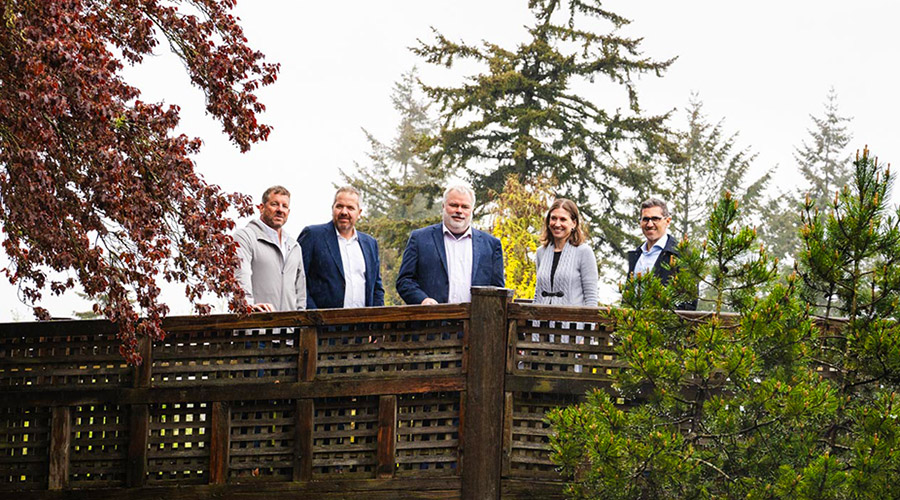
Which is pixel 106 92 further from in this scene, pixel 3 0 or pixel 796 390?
pixel 796 390

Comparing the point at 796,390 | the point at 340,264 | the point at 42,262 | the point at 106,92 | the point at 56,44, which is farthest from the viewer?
the point at 340,264

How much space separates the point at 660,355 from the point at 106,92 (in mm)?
3171

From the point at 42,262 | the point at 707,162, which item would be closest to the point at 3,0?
the point at 42,262

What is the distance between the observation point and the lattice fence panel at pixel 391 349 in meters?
6.53

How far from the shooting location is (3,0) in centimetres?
494

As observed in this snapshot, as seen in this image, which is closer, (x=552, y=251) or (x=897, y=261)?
(x=897, y=261)

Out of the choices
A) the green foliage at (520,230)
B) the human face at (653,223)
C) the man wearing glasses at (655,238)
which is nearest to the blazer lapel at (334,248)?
the man wearing glasses at (655,238)

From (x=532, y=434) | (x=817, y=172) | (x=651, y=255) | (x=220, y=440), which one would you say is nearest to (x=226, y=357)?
(x=220, y=440)

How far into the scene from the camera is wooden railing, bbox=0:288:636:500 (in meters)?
6.46

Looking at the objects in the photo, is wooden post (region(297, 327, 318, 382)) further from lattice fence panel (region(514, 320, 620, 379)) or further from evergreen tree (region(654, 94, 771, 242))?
evergreen tree (region(654, 94, 771, 242))

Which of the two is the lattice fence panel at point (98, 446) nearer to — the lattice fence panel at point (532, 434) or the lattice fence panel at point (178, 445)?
the lattice fence panel at point (178, 445)

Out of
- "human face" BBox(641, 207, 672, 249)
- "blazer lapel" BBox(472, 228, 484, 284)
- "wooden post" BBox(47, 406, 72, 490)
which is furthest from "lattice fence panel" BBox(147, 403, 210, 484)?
"human face" BBox(641, 207, 672, 249)

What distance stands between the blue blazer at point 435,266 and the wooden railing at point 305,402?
505mm

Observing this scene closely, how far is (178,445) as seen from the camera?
677cm
